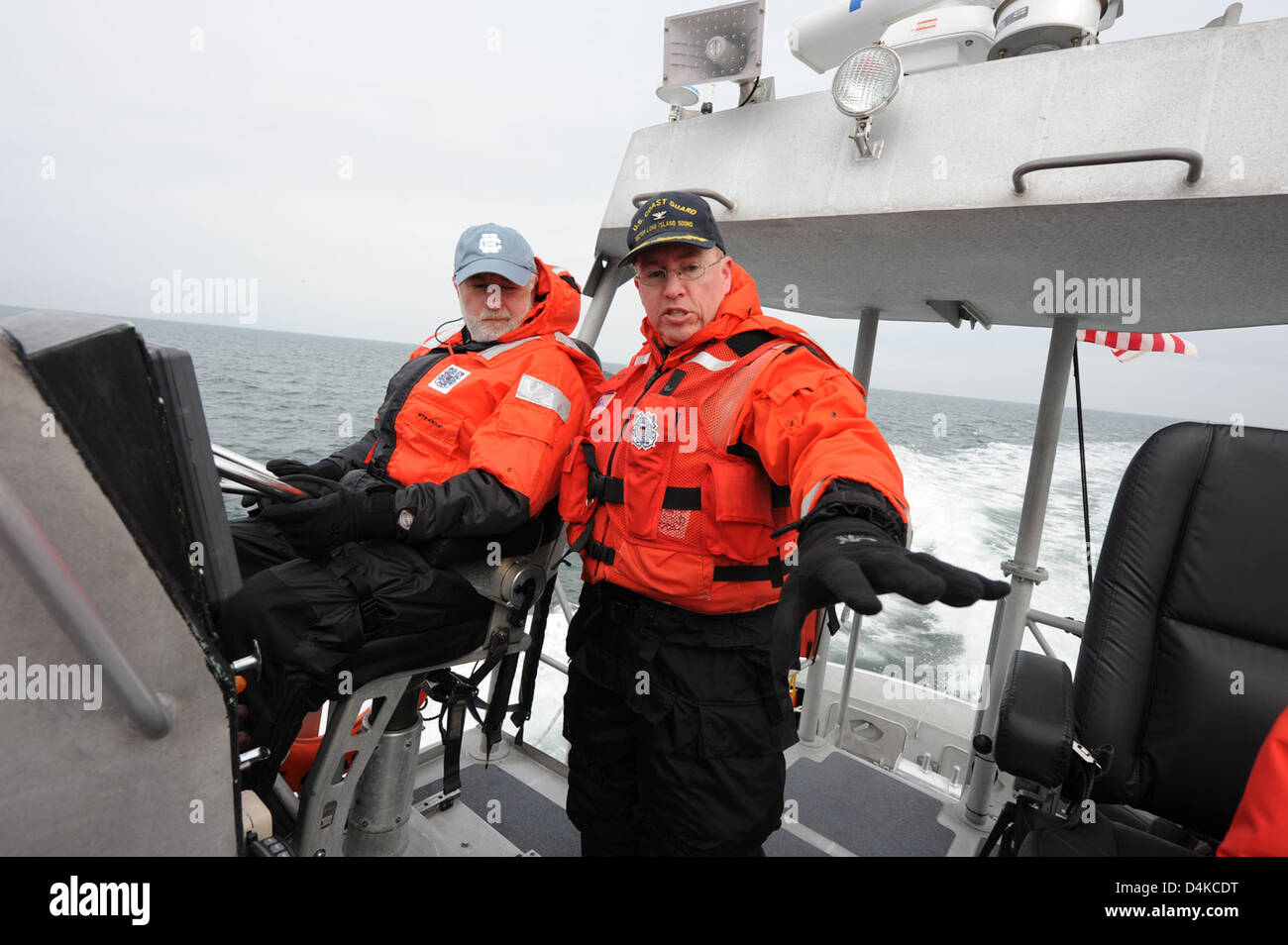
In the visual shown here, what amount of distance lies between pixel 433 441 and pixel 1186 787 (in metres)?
2.00

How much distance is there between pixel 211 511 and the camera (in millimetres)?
727

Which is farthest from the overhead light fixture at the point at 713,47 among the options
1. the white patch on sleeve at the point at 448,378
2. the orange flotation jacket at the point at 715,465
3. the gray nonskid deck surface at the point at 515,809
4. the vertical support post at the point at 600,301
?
the gray nonskid deck surface at the point at 515,809

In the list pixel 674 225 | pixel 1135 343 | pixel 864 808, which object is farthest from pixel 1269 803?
pixel 1135 343

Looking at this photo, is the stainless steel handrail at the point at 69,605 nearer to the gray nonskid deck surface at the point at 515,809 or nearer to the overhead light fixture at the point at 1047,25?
the gray nonskid deck surface at the point at 515,809

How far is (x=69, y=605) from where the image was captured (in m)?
0.59

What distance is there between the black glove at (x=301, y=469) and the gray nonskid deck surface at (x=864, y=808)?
2.18m

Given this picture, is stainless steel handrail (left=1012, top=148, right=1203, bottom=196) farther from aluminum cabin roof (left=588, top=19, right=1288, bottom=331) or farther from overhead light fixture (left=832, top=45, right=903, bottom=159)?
overhead light fixture (left=832, top=45, right=903, bottom=159)

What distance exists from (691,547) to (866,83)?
1342mm

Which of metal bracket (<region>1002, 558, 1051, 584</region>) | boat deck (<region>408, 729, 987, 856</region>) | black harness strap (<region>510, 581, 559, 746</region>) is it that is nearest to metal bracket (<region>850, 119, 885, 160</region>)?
→ black harness strap (<region>510, 581, 559, 746</region>)

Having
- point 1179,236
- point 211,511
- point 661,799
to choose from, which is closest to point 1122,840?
point 661,799

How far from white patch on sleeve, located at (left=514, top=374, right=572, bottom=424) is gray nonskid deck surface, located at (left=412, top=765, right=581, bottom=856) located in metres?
1.64

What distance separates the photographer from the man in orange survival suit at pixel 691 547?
1.43 metres

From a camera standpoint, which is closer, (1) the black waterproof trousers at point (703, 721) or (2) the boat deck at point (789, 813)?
(1) the black waterproof trousers at point (703, 721)

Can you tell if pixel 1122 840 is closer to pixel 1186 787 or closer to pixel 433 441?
pixel 1186 787
